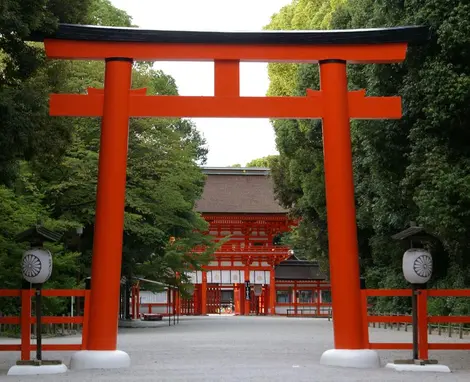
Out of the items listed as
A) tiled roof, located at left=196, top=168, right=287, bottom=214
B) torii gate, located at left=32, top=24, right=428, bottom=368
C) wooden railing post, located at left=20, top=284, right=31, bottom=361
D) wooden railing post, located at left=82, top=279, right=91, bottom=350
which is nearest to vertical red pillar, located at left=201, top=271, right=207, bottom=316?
tiled roof, located at left=196, top=168, right=287, bottom=214

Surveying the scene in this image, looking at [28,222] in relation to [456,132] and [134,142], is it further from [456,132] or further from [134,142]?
[456,132]

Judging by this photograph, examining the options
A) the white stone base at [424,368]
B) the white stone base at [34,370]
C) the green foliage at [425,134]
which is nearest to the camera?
the white stone base at [34,370]

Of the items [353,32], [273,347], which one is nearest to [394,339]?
[273,347]

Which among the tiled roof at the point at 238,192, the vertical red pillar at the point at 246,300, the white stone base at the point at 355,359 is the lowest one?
the white stone base at the point at 355,359

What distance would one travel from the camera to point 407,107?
18516 millimetres

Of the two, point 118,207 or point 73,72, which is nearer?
point 118,207

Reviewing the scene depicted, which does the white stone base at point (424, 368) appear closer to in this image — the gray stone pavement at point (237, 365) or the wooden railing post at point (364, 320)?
the gray stone pavement at point (237, 365)

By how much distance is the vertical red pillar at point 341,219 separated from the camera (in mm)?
13648

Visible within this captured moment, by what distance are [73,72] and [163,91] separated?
946cm

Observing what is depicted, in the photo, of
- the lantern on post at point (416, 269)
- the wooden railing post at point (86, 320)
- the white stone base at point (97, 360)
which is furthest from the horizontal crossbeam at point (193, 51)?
the white stone base at point (97, 360)

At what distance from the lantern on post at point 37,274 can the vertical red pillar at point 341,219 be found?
160 inches

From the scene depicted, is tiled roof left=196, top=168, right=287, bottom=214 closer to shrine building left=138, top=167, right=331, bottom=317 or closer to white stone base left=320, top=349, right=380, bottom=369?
shrine building left=138, top=167, right=331, bottom=317

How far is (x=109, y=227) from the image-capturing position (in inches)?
534

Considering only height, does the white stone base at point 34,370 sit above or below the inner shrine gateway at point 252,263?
below
